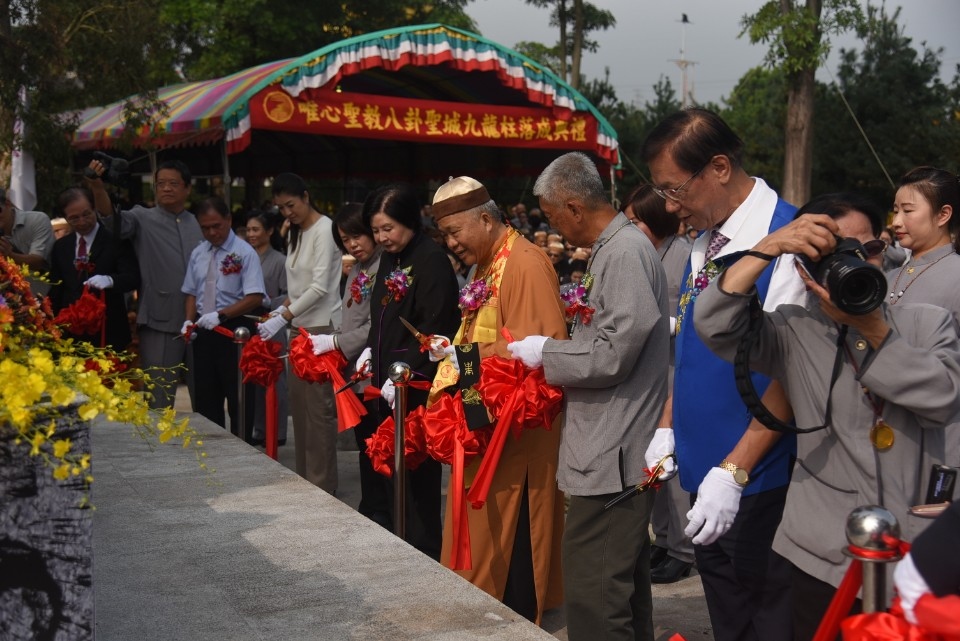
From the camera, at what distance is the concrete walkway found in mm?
3055

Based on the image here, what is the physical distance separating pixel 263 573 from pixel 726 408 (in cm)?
173

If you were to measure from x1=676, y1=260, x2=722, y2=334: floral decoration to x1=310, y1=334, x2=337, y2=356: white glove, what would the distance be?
283 centimetres

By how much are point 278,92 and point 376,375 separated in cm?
793

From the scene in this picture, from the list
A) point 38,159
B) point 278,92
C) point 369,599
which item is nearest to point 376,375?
point 369,599

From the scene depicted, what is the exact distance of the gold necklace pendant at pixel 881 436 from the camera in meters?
2.20

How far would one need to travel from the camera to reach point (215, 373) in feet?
22.6

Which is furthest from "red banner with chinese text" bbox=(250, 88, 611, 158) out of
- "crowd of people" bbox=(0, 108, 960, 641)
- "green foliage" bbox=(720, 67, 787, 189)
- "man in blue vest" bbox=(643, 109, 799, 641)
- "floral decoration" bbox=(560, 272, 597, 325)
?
"green foliage" bbox=(720, 67, 787, 189)

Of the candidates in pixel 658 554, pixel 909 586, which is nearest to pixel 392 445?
pixel 658 554

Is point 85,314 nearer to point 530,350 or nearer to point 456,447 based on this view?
point 456,447

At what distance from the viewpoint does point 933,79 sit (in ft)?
87.2

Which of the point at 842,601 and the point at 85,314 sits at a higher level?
the point at 85,314

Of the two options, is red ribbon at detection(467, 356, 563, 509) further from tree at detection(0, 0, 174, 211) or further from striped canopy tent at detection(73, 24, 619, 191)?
striped canopy tent at detection(73, 24, 619, 191)

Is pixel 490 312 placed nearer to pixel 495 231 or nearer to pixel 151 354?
pixel 495 231

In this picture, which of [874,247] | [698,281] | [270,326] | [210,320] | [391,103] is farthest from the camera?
[391,103]
